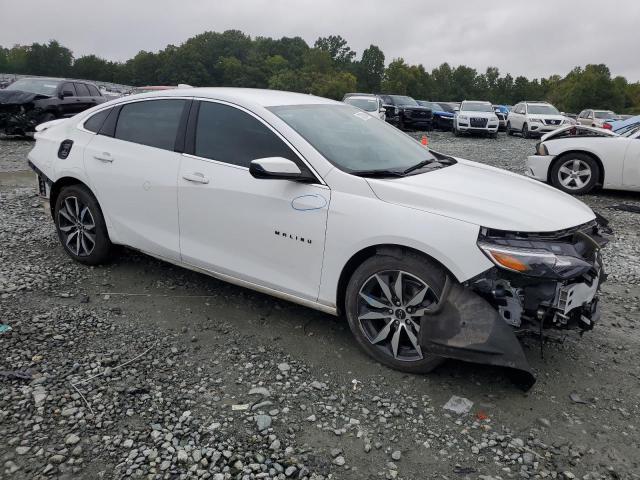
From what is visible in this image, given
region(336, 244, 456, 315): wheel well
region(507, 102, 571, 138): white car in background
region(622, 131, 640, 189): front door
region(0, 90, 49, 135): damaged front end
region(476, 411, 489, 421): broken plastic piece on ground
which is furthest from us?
region(507, 102, 571, 138): white car in background

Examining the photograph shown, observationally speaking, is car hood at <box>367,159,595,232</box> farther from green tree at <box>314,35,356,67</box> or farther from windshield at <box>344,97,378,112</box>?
green tree at <box>314,35,356,67</box>

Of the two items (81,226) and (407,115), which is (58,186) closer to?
(81,226)

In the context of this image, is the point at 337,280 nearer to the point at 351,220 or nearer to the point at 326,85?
the point at 351,220

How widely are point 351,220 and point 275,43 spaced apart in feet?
415

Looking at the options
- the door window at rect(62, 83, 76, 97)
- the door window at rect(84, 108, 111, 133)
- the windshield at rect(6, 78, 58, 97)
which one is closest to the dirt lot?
the door window at rect(84, 108, 111, 133)

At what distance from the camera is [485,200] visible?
3.27 metres

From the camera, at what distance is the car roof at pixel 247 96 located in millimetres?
4000

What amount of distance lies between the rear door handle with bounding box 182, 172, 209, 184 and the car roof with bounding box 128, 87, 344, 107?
61cm

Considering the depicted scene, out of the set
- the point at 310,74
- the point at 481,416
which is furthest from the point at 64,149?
the point at 310,74

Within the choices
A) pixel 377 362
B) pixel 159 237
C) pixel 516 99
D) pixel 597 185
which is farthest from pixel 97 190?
pixel 516 99

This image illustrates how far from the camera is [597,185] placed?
912 cm

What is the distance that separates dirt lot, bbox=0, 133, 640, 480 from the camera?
2.61 metres

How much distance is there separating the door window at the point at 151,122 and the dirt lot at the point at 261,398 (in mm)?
1258

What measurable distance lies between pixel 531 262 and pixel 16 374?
307 centimetres
